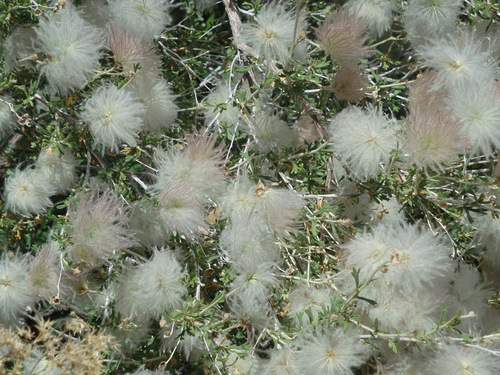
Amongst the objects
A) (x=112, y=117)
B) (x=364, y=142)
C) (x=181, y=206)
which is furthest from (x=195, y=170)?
(x=364, y=142)

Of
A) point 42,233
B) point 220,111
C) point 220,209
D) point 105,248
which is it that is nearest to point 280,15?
point 220,111

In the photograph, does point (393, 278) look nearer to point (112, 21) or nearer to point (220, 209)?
point (220, 209)

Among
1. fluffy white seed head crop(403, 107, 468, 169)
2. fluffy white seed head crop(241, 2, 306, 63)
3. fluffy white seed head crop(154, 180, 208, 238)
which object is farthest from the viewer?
fluffy white seed head crop(241, 2, 306, 63)

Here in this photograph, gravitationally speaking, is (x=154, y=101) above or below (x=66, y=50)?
below

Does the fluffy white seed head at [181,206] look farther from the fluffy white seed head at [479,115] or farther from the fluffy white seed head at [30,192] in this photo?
the fluffy white seed head at [479,115]

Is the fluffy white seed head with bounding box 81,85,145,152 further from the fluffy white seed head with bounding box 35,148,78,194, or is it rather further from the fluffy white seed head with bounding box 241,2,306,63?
the fluffy white seed head with bounding box 241,2,306,63

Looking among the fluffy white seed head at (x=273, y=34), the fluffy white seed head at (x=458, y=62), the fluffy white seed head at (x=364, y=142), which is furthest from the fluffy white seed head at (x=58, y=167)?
the fluffy white seed head at (x=458, y=62)

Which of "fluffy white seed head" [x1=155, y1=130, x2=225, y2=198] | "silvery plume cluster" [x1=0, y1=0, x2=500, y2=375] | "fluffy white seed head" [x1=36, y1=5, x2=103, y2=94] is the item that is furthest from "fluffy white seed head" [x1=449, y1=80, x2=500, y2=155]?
"fluffy white seed head" [x1=36, y1=5, x2=103, y2=94]

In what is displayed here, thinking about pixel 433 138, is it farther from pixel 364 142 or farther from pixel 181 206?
pixel 181 206
